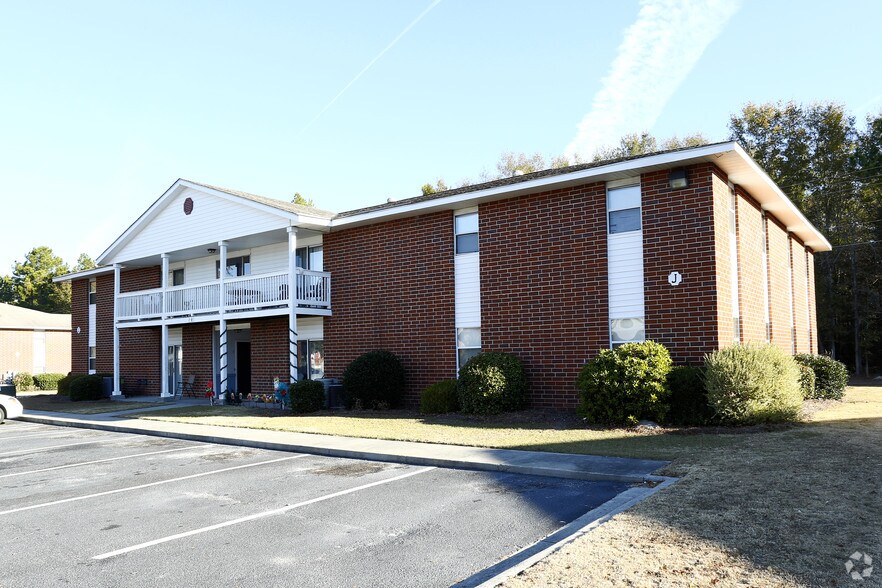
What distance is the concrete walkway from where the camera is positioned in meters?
8.59

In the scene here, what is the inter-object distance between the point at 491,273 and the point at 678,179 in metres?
5.03

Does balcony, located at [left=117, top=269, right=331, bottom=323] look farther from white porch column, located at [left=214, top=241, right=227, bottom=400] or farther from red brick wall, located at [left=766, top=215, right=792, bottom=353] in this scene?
red brick wall, located at [left=766, top=215, right=792, bottom=353]

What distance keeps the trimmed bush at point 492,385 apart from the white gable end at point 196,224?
25.9ft

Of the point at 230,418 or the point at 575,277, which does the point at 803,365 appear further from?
the point at 230,418

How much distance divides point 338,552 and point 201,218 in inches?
750

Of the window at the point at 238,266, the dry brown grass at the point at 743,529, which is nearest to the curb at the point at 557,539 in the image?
the dry brown grass at the point at 743,529

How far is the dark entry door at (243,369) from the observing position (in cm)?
2461

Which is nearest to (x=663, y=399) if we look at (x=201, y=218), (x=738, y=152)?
(x=738, y=152)

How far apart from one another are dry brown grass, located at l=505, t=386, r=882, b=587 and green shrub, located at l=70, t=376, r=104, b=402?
23937 millimetres

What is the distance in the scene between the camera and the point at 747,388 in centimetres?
1179

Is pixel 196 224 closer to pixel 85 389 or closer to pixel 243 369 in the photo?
pixel 243 369

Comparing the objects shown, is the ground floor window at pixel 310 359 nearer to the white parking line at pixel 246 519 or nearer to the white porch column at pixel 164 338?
the white porch column at pixel 164 338

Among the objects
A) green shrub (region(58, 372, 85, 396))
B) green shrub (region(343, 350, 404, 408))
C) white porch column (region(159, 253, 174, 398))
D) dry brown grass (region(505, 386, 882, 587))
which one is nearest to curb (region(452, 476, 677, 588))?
dry brown grass (region(505, 386, 882, 587))

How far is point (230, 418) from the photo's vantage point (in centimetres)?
1708
